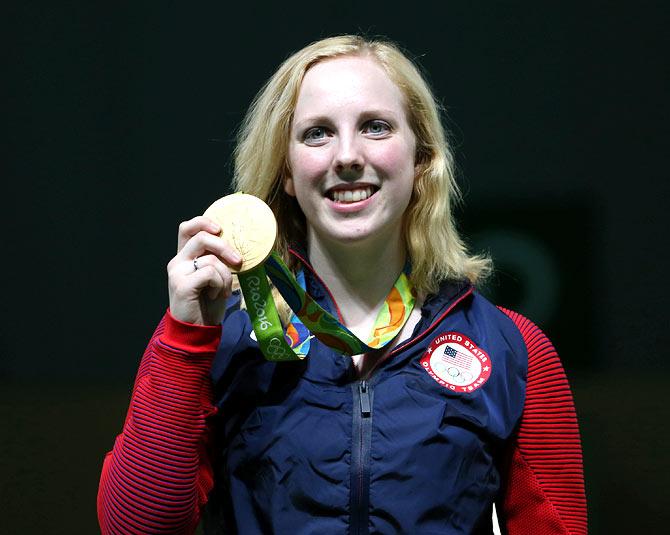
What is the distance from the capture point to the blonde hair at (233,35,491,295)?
5.14ft

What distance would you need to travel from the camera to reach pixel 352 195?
4.82 feet

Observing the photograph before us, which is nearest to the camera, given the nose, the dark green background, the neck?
the nose

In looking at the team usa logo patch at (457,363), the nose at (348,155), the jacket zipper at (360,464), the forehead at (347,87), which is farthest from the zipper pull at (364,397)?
the forehead at (347,87)

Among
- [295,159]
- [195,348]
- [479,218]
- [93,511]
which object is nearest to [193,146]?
[479,218]

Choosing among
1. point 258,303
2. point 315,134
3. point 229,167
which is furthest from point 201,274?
point 229,167

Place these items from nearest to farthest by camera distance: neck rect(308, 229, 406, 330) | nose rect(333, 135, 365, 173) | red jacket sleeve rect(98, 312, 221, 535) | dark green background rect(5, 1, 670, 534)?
red jacket sleeve rect(98, 312, 221, 535) → nose rect(333, 135, 365, 173) → neck rect(308, 229, 406, 330) → dark green background rect(5, 1, 670, 534)

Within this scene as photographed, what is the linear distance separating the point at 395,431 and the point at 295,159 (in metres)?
0.47

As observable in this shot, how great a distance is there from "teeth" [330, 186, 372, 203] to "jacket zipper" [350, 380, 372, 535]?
12.2 inches

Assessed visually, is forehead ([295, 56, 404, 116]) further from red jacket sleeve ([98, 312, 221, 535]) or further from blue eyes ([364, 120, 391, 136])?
red jacket sleeve ([98, 312, 221, 535])

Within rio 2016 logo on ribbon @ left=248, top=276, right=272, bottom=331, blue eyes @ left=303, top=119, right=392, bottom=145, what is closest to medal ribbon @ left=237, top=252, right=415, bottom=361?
rio 2016 logo on ribbon @ left=248, top=276, right=272, bottom=331

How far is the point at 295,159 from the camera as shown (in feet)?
4.98

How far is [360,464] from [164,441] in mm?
287

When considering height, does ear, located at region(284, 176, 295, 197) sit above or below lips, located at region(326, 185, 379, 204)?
below

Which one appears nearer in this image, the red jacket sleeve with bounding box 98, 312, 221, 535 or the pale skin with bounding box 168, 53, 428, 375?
the red jacket sleeve with bounding box 98, 312, 221, 535
